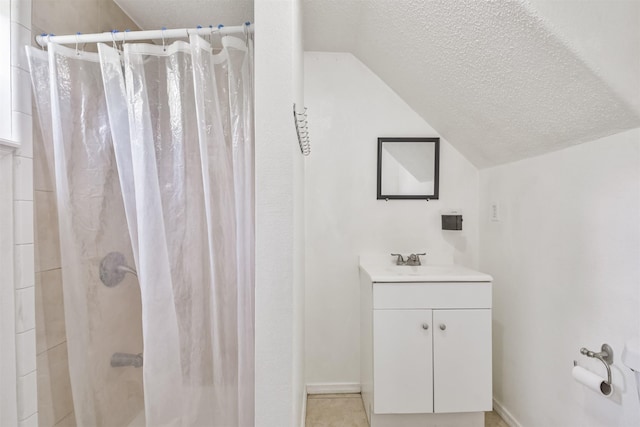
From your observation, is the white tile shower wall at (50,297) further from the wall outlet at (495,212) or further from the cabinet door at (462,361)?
the wall outlet at (495,212)

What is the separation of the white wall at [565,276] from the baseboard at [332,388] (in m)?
0.88

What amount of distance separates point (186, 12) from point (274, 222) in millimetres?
1181

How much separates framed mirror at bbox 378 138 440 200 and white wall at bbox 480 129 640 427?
14.8 inches

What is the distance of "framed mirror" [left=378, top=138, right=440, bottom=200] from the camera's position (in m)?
2.04

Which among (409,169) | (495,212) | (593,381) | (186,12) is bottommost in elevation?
(593,381)

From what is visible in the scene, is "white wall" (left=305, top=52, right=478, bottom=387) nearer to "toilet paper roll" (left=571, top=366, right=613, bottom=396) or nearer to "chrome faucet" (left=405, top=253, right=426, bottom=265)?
"chrome faucet" (left=405, top=253, right=426, bottom=265)

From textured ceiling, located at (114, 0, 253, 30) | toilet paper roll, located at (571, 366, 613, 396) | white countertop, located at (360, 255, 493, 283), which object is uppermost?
textured ceiling, located at (114, 0, 253, 30)

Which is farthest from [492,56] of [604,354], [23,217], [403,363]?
[23,217]

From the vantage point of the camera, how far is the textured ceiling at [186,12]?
4.45ft

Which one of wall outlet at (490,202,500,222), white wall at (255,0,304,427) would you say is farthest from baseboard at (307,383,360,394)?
wall outlet at (490,202,500,222)

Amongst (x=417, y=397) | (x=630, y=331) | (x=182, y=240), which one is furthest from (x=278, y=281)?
(x=630, y=331)

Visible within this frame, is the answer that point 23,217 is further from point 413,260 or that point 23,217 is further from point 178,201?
point 413,260

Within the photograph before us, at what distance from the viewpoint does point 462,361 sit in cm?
158

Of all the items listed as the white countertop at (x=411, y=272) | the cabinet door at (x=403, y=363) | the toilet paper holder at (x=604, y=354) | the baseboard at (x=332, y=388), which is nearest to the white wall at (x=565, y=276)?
the toilet paper holder at (x=604, y=354)
